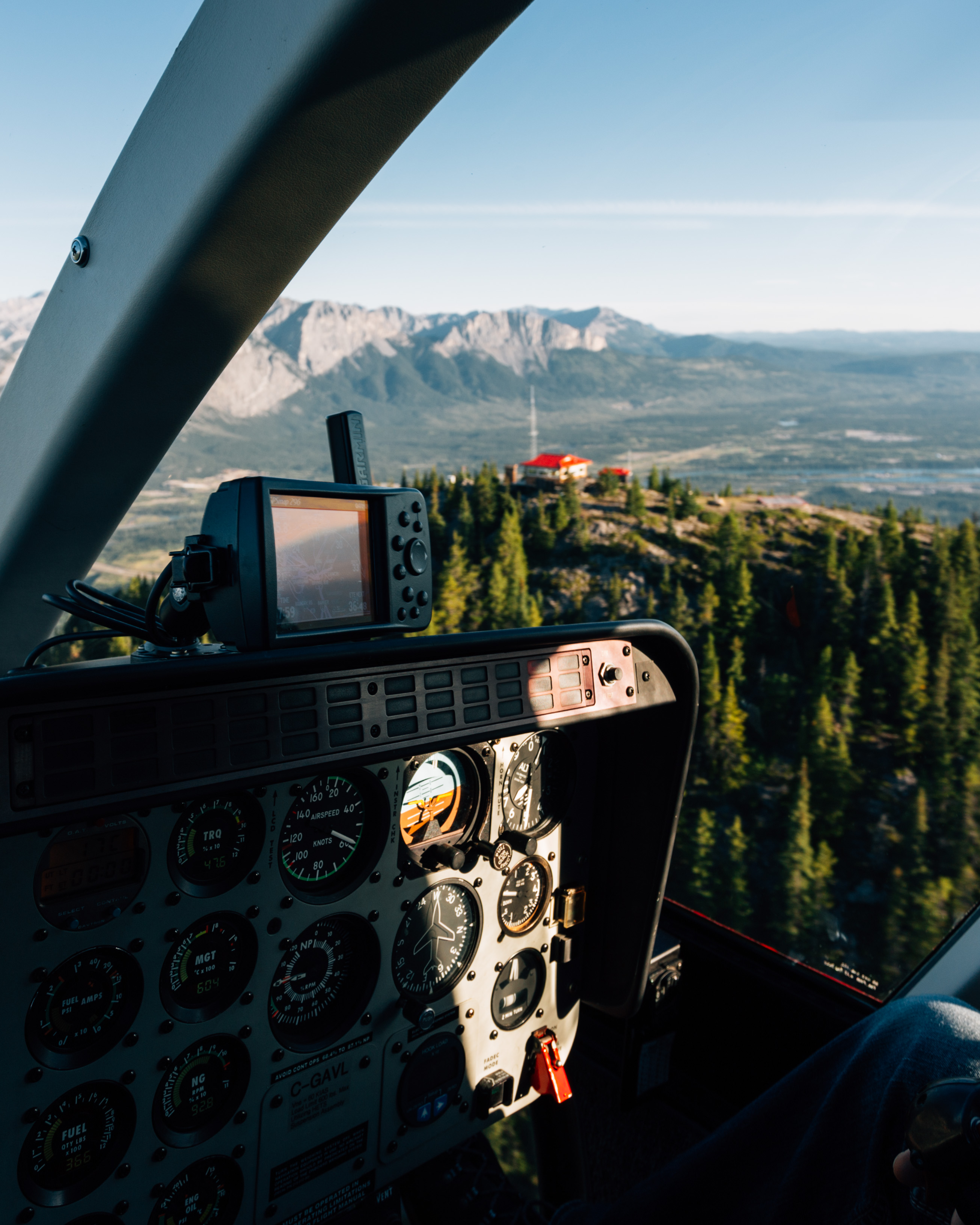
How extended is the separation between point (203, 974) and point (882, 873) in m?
11.1

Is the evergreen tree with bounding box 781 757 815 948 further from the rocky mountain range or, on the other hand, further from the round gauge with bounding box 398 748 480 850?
the round gauge with bounding box 398 748 480 850

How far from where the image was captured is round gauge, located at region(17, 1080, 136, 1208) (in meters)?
1.17

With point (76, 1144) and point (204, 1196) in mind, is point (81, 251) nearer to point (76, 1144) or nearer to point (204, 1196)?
point (76, 1144)

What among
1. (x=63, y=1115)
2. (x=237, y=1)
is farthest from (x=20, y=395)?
(x=63, y=1115)

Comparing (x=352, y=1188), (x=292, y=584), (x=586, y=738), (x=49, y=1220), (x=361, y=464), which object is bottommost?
(x=352, y=1188)

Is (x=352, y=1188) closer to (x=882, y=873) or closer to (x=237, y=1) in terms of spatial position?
(x=237, y=1)

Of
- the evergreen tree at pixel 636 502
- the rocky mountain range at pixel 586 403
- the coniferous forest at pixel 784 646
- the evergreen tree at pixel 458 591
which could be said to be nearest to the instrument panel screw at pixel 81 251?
the rocky mountain range at pixel 586 403

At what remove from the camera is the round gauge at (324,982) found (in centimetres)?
144

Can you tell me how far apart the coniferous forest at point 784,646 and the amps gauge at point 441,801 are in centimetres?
645

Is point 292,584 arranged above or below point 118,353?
below

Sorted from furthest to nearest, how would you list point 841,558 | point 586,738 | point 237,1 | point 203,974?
point 841,558 → point 586,738 → point 203,974 → point 237,1

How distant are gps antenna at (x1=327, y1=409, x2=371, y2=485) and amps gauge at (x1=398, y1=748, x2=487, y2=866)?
22.7 inches

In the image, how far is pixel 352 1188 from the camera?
161cm

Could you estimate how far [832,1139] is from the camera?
100 cm
